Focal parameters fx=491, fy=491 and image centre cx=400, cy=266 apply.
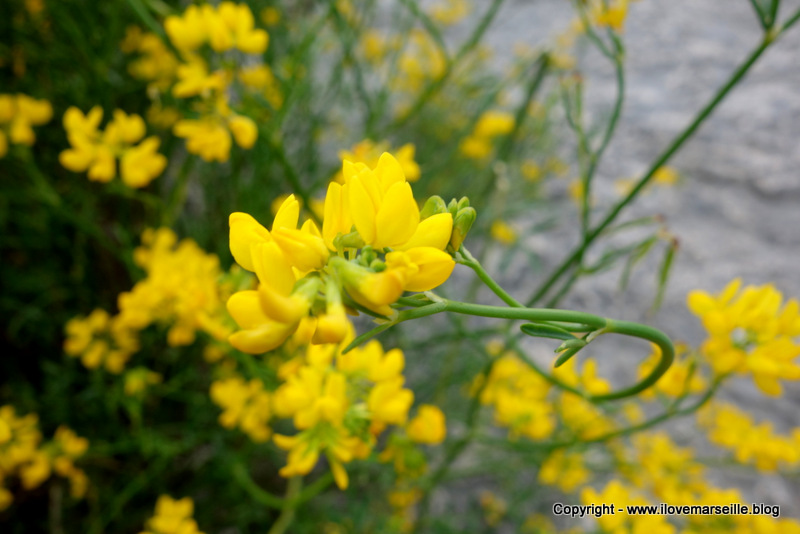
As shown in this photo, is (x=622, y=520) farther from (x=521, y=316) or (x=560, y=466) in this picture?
(x=521, y=316)

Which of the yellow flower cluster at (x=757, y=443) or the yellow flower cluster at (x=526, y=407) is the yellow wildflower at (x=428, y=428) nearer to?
the yellow flower cluster at (x=526, y=407)

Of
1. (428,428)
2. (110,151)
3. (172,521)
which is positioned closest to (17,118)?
(110,151)

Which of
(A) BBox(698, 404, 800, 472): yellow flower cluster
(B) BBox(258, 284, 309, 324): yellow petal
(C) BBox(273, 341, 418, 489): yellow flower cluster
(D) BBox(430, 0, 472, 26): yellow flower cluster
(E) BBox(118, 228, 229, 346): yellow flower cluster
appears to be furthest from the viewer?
(D) BBox(430, 0, 472, 26): yellow flower cluster

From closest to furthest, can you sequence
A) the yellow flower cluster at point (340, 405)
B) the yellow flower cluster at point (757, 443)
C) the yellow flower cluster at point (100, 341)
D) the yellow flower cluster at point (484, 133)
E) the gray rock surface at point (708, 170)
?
→ 1. the yellow flower cluster at point (340, 405)
2. the yellow flower cluster at point (757, 443)
3. the yellow flower cluster at point (100, 341)
4. the yellow flower cluster at point (484, 133)
5. the gray rock surface at point (708, 170)

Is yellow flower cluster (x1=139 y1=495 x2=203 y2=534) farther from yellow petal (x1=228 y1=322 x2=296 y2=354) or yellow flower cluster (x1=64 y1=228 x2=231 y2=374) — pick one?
yellow petal (x1=228 y1=322 x2=296 y2=354)

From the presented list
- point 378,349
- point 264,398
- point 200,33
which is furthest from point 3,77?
point 378,349

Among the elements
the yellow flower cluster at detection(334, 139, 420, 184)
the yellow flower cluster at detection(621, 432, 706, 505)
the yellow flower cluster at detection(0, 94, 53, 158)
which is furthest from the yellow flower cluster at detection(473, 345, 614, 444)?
the yellow flower cluster at detection(0, 94, 53, 158)

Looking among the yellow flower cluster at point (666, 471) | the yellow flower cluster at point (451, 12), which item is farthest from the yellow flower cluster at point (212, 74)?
the yellow flower cluster at point (451, 12)
